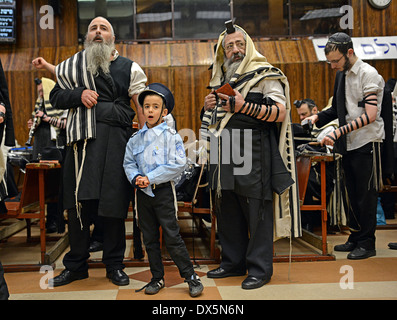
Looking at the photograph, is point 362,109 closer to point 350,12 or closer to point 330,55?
point 330,55

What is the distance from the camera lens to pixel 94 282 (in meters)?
2.87

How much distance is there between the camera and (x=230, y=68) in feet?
9.70

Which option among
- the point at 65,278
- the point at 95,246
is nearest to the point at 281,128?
the point at 65,278

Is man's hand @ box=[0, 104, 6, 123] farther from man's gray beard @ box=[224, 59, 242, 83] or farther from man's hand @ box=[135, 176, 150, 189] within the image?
man's gray beard @ box=[224, 59, 242, 83]

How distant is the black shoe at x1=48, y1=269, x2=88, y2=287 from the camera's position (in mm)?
2799

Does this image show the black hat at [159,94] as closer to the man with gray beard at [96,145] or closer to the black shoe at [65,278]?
the man with gray beard at [96,145]

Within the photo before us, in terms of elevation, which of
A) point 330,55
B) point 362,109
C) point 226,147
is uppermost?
point 330,55

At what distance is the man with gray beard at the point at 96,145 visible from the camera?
2.78m

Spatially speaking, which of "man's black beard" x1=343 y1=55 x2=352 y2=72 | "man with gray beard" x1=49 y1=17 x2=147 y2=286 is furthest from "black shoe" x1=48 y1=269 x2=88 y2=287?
"man's black beard" x1=343 y1=55 x2=352 y2=72

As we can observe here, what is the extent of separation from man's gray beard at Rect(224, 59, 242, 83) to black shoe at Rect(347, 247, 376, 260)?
1.70 metres

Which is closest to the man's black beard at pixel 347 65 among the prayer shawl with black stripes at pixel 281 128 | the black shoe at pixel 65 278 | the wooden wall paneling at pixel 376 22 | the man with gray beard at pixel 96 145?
the prayer shawl with black stripes at pixel 281 128
